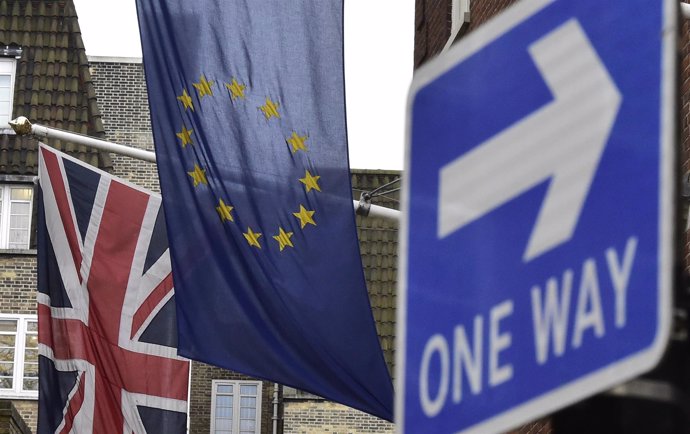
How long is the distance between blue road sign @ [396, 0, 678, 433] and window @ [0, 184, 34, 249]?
94.3ft

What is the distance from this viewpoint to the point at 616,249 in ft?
Result: 6.58

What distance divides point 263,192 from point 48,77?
21683mm

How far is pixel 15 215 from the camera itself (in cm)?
3066

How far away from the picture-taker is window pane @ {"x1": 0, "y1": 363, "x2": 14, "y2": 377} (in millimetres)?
29938

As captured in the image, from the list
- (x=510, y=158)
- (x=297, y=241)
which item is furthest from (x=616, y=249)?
(x=297, y=241)

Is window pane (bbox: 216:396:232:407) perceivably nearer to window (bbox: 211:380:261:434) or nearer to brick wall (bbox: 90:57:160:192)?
window (bbox: 211:380:261:434)

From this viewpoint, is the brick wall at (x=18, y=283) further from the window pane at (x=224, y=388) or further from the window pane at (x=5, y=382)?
the window pane at (x=224, y=388)

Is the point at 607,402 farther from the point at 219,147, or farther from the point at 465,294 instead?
the point at 219,147

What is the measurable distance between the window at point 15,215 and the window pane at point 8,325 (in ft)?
4.42

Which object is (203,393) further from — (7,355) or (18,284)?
(7,355)

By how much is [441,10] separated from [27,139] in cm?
1477

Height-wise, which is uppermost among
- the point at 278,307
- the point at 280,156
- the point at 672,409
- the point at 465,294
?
the point at 280,156

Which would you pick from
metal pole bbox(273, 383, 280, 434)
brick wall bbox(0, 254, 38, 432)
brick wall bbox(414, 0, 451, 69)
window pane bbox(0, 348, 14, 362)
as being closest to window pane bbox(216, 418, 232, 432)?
metal pole bbox(273, 383, 280, 434)

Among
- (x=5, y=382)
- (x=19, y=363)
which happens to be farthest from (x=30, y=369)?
(x=5, y=382)
